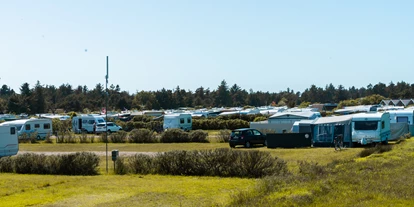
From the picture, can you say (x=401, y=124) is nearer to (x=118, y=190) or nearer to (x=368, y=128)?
(x=368, y=128)

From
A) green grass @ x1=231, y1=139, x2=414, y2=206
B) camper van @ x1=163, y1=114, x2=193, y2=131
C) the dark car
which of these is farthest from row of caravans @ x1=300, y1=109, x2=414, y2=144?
camper van @ x1=163, y1=114, x2=193, y2=131

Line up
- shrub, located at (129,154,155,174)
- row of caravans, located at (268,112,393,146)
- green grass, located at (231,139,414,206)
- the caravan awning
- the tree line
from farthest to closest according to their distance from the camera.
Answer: the tree line → the caravan awning → row of caravans, located at (268,112,393,146) → shrub, located at (129,154,155,174) → green grass, located at (231,139,414,206)

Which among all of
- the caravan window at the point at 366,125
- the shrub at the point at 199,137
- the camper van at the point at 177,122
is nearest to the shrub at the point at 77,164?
the caravan window at the point at 366,125

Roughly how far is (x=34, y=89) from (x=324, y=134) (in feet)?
255

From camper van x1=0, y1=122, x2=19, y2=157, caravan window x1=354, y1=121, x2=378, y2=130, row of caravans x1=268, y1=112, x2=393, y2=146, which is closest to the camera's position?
camper van x1=0, y1=122, x2=19, y2=157

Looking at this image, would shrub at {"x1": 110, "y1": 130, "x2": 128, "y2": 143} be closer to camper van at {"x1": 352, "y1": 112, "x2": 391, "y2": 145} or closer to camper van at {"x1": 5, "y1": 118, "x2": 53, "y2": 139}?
camper van at {"x1": 5, "y1": 118, "x2": 53, "y2": 139}

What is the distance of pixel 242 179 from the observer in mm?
16875

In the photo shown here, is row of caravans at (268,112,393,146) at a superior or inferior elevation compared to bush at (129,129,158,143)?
superior

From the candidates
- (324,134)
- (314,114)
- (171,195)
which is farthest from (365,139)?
(171,195)

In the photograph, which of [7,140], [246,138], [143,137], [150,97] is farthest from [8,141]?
[150,97]

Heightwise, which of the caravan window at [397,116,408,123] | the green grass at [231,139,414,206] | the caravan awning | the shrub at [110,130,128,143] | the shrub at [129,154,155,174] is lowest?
the shrub at [110,130,128,143]

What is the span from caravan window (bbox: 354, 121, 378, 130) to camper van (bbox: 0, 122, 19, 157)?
19544 mm

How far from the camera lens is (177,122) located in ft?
171

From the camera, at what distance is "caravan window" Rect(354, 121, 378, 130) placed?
29.6 meters
